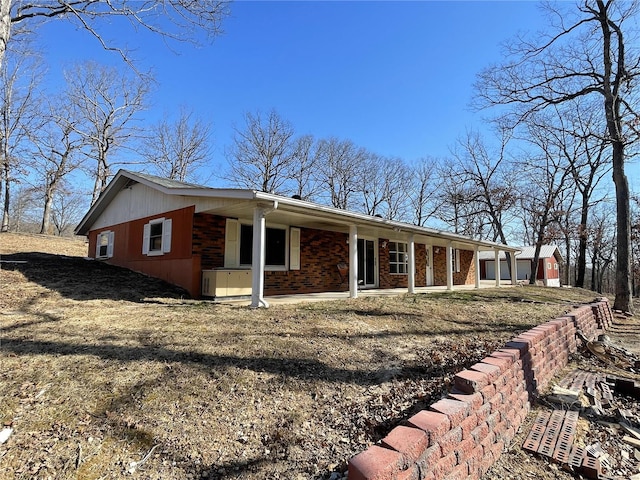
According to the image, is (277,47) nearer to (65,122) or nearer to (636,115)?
(636,115)

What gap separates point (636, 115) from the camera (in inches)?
387

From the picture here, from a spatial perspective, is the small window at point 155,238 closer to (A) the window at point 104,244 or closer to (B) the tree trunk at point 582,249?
(A) the window at point 104,244

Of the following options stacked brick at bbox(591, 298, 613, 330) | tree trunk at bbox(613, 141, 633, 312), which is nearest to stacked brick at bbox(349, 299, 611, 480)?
stacked brick at bbox(591, 298, 613, 330)

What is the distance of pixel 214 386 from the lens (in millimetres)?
3217

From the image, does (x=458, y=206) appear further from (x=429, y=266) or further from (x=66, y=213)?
(x=66, y=213)

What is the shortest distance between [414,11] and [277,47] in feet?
12.9

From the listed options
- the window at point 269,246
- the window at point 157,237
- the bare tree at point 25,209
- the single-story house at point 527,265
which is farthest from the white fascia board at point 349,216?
the bare tree at point 25,209

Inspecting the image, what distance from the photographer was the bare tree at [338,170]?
1241 inches

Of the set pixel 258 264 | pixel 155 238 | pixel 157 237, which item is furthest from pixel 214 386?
pixel 155 238

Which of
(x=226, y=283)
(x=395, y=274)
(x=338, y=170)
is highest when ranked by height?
(x=338, y=170)

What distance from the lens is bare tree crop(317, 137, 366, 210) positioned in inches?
1241

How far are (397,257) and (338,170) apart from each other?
18471 mm

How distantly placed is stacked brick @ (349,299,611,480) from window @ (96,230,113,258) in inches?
524

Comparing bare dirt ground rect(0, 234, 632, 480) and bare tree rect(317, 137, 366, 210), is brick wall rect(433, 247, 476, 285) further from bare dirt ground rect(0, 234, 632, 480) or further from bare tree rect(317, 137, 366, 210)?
bare tree rect(317, 137, 366, 210)
